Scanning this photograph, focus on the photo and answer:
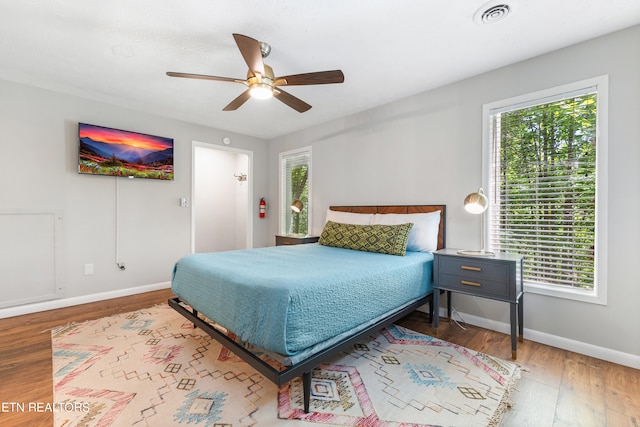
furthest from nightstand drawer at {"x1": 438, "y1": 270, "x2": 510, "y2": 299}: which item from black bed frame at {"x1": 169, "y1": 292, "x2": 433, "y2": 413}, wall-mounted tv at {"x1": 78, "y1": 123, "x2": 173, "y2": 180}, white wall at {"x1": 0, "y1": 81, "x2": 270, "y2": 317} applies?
wall-mounted tv at {"x1": 78, "y1": 123, "x2": 173, "y2": 180}

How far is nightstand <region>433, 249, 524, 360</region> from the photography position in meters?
2.17

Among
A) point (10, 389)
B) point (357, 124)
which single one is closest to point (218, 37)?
point (357, 124)

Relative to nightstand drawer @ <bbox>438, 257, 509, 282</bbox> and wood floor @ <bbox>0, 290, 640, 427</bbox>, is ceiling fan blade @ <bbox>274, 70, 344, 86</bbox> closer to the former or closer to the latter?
nightstand drawer @ <bbox>438, 257, 509, 282</bbox>

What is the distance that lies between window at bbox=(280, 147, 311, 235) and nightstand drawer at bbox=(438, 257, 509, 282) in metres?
2.52

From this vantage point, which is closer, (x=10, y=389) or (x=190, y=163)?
(x=10, y=389)

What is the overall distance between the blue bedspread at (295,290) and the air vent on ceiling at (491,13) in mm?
1917

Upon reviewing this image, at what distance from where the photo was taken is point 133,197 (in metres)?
3.83

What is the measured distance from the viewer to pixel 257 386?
70.1 inches

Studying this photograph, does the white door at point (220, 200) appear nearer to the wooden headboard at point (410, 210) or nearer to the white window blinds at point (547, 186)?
the wooden headboard at point (410, 210)

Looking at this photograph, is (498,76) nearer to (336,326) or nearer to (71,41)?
(336,326)

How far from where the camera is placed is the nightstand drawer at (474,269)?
2.23 metres

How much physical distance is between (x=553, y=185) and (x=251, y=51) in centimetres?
269

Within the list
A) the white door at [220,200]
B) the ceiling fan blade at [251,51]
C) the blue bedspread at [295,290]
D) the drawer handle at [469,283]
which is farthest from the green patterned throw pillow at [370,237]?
the white door at [220,200]

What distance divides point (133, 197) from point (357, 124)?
3.26 metres
